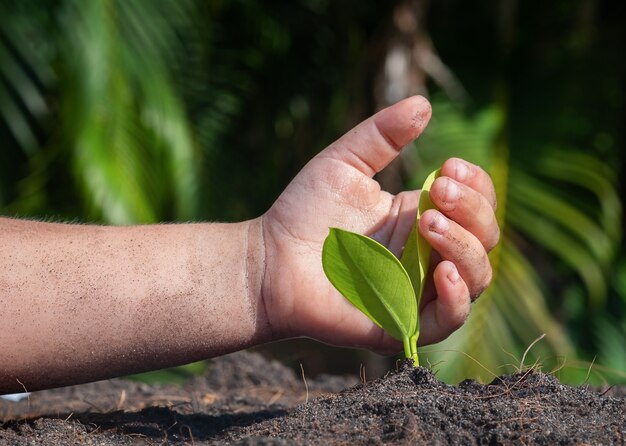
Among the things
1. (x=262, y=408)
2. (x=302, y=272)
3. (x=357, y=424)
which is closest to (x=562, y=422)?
(x=357, y=424)

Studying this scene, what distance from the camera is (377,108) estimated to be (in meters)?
3.94

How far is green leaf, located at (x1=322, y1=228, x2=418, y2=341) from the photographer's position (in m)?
1.24

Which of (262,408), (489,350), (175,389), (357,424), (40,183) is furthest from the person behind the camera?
(40,183)

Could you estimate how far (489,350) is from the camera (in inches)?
134

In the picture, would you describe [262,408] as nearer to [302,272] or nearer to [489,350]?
[302,272]

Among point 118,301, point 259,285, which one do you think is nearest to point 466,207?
point 259,285

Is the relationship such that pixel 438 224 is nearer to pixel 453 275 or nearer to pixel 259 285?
pixel 453 275

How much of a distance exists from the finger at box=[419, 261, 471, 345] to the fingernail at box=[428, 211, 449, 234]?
65 mm

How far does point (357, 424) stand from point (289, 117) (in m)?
3.72

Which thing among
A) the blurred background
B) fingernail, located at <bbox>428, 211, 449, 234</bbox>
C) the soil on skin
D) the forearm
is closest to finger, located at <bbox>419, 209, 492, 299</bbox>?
fingernail, located at <bbox>428, 211, 449, 234</bbox>

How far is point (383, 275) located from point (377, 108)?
2.75 meters

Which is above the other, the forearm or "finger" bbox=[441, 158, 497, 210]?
"finger" bbox=[441, 158, 497, 210]

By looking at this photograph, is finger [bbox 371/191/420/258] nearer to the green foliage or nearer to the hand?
the hand

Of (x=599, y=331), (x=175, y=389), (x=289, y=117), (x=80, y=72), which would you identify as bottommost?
A: (x=599, y=331)
